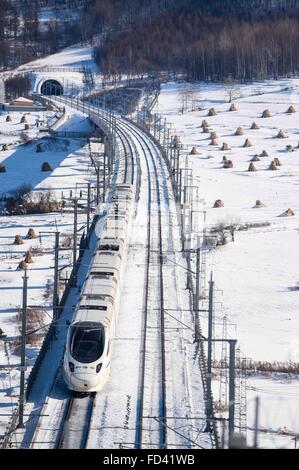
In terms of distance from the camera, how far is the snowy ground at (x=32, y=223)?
21.1 metres

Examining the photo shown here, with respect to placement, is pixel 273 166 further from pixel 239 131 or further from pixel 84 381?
pixel 84 381

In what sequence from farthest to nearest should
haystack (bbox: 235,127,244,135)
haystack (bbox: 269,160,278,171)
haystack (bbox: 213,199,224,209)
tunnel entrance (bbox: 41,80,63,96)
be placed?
1. tunnel entrance (bbox: 41,80,63,96)
2. haystack (bbox: 235,127,244,135)
3. haystack (bbox: 269,160,278,171)
4. haystack (bbox: 213,199,224,209)

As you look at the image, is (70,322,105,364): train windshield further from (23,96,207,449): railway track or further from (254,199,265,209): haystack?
(254,199,265,209): haystack

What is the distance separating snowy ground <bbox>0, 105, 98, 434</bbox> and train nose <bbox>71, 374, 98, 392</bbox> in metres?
1.40

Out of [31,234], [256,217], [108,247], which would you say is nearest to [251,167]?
[256,217]

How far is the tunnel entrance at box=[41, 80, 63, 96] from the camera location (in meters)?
96.1

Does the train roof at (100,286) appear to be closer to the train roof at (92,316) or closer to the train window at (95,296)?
the train window at (95,296)

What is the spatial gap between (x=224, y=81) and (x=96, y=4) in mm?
49649

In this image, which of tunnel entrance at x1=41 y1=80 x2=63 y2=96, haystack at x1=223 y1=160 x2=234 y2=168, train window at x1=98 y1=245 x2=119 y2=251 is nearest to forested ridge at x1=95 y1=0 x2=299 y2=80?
tunnel entrance at x1=41 y1=80 x2=63 y2=96

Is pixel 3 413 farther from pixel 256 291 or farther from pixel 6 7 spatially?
pixel 6 7

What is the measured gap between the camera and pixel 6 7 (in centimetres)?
13538

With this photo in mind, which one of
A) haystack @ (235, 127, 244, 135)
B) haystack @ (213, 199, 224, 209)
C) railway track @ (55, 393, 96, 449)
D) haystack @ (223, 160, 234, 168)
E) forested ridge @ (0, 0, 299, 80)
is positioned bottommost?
railway track @ (55, 393, 96, 449)

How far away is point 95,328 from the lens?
1750 centimetres
